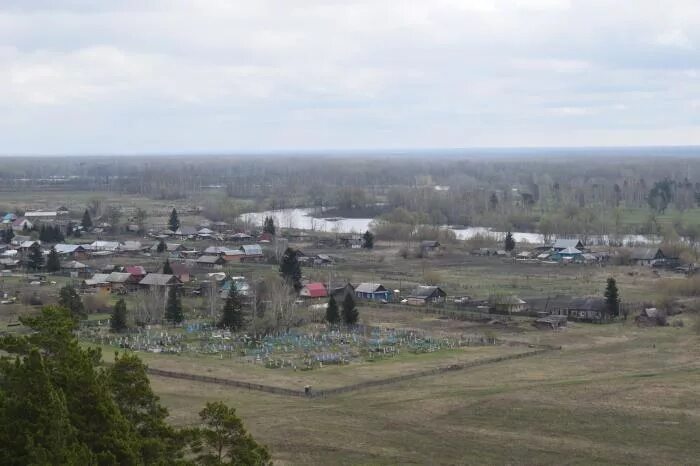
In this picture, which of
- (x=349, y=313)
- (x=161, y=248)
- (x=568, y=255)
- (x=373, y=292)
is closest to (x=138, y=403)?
(x=349, y=313)

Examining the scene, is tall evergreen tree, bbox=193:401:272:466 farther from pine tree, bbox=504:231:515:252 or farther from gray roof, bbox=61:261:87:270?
pine tree, bbox=504:231:515:252

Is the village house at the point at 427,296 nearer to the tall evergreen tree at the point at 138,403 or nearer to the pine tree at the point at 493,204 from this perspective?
the tall evergreen tree at the point at 138,403

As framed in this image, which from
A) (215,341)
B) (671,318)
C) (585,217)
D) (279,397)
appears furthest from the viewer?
(585,217)

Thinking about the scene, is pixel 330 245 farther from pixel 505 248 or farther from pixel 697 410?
pixel 697 410

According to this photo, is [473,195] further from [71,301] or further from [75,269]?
[71,301]

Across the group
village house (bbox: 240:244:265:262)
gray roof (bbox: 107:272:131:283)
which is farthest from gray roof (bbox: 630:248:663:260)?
gray roof (bbox: 107:272:131:283)

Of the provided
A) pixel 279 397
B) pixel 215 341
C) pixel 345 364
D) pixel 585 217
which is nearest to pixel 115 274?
pixel 215 341
